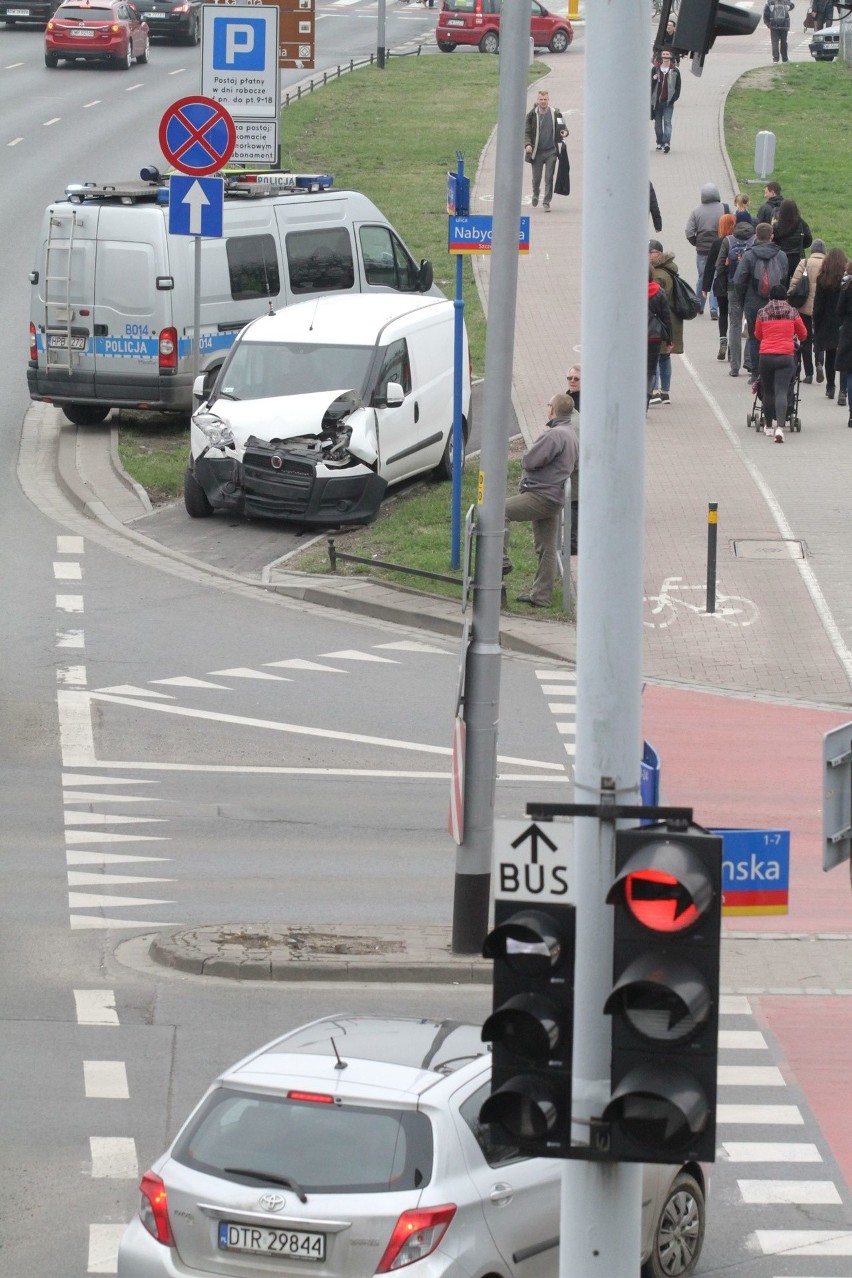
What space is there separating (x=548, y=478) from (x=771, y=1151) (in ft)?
34.4

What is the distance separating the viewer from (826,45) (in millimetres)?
59781

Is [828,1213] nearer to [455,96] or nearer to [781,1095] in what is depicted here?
[781,1095]

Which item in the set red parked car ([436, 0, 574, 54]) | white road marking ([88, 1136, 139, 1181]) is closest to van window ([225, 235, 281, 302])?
white road marking ([88, 1136, 139, 1181])

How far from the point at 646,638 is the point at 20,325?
1562cm

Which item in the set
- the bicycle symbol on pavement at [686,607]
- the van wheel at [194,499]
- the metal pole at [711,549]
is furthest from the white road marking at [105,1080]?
the van wheel at [194,499]

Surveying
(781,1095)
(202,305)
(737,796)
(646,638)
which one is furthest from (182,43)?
(781,1095)

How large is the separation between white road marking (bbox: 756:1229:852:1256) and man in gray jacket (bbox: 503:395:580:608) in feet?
35.9

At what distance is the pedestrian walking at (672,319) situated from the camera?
24156mm

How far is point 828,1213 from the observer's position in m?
9.09

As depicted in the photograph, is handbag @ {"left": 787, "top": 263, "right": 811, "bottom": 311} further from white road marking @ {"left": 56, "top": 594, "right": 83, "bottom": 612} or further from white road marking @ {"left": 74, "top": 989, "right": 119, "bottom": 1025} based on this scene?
white road marking @ {"left": 74, "top": 989, "right": 119, "bottom": 1025}

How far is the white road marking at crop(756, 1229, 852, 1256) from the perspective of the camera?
8703 millimetres

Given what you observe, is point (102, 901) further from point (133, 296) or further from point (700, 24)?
point (133, 296)

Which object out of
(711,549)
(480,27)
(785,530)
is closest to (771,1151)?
(711,549)

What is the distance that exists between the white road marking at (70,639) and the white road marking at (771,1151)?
9946 millimetres
